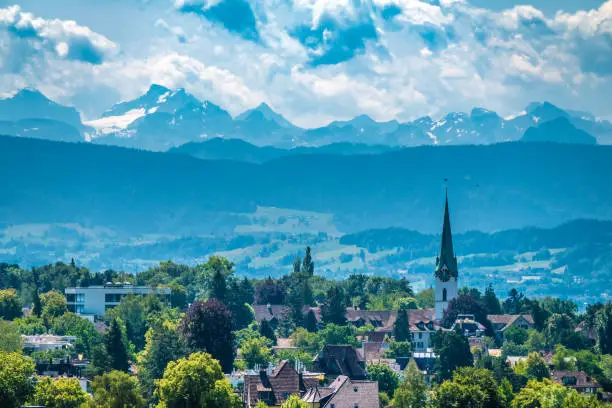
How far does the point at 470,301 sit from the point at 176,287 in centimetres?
3858

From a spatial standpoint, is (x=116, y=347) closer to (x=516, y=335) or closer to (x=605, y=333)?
(x=605, y=333)

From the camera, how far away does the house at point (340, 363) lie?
410 ft

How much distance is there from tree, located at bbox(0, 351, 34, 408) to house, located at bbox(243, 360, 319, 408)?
19.1 m

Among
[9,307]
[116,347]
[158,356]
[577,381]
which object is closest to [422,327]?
[9,307]

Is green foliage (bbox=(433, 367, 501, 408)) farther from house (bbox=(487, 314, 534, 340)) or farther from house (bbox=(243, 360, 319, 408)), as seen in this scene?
house (bbox=(487, 314, 534, 340))

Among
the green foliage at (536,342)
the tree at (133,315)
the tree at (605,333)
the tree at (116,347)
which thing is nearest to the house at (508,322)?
the green foliage at (536,342)

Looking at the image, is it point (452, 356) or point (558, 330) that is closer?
point (452, 356)

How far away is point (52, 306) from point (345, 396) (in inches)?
3083

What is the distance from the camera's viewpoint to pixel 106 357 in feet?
392

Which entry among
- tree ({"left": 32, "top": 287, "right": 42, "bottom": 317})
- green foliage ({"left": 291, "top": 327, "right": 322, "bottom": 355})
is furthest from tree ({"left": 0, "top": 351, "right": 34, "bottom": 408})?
tree ({"left": 32, "top": 287, "right": 42, "bottom": 317})

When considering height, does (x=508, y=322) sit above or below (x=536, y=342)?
above

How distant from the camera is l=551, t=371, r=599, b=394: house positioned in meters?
123

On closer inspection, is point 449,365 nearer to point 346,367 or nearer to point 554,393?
point 346,367

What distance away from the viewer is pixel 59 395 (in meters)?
91.4
